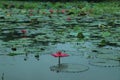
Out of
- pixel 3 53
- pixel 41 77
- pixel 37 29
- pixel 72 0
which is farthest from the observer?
pixel 72 0

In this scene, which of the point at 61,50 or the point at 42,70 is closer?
the point at 42,70

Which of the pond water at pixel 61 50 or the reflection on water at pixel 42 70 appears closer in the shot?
the reflection on water at pixel 42 70

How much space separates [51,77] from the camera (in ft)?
16.2

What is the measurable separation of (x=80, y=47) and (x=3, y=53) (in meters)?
1.40

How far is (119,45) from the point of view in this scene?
23.0 ft

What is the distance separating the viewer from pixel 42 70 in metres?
5.30

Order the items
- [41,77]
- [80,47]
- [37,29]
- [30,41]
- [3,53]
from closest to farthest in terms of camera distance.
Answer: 1. [41,77]
2. [3,53]
3. [80,47]
4. [30,41]
5. [37,29]

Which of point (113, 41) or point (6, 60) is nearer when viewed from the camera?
point (6, 60)

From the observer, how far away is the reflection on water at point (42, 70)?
16.2ft

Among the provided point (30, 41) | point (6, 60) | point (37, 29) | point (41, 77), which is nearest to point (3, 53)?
point (6, 60)

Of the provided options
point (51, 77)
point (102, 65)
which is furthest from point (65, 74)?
point (102, 65)

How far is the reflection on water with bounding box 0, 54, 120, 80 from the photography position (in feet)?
16.2

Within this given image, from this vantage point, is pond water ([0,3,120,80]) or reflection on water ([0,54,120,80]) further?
pond water ([0,3,120,80])

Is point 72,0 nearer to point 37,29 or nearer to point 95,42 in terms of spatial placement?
point 37,29
